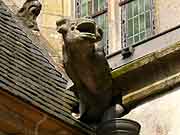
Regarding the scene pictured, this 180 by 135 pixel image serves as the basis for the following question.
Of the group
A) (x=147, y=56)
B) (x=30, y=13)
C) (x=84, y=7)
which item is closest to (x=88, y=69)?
(x=147, y=56)

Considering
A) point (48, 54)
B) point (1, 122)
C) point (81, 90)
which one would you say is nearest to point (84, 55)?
point (81, 90)

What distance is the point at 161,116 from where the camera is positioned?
8523 millimetres

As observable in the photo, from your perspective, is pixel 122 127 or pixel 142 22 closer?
pixel 122 127

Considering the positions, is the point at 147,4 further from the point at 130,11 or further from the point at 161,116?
the point at 161,116

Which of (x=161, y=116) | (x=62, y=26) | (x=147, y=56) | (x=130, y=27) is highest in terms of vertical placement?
(x=62, y=26)

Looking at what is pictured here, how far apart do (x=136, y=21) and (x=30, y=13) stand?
1.26 meters

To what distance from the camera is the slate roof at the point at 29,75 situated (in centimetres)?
843

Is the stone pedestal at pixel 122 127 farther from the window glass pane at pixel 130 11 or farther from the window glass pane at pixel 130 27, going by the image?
the window glass pane at pixel 130 11

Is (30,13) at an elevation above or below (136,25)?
below

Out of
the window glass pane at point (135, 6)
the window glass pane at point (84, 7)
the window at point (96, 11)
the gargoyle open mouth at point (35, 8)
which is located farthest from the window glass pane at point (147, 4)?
the gargoyle open mouth at point (35, 8)

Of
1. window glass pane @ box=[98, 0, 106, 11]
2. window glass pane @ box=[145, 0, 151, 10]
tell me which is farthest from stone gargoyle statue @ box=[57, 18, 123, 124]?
window glass pane @ box=[98, 0, 106, 11]

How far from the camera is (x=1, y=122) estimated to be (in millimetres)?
8062

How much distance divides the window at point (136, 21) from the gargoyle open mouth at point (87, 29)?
0.77 meters

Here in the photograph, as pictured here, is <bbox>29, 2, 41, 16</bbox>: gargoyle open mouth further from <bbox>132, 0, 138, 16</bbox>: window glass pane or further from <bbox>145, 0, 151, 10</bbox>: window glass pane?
<bbox>145, 0, 151, 10</bbox>: window glass pane
